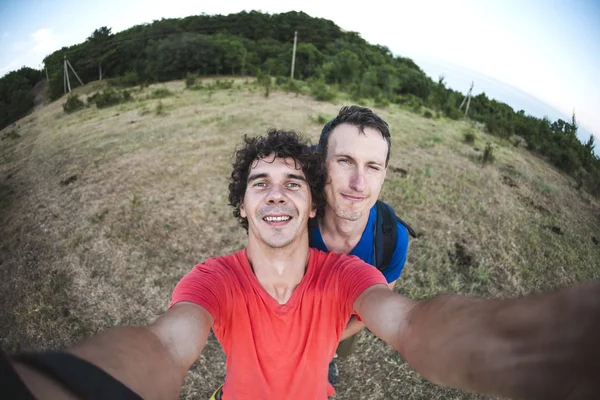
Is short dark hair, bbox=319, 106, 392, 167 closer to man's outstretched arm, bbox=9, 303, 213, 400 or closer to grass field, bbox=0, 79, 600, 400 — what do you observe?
man's outstretched arm, bbox=9, 303, 213, 400

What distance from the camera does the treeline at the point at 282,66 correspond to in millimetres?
13305

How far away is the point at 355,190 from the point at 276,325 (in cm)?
106

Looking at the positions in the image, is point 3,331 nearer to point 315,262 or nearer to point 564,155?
point 315,262

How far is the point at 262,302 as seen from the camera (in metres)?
1.55

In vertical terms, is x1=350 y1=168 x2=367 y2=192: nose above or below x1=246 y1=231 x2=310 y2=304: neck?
above

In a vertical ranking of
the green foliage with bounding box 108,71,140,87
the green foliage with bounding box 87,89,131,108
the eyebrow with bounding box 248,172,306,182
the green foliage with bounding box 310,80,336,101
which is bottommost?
the eyebrow with bounding box 248,172,306,182

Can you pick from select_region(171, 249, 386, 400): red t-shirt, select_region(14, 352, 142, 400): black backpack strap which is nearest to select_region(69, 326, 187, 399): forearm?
select_region(14, 352, 142, 400): black backpack strap

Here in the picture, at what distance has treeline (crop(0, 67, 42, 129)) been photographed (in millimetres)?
17094

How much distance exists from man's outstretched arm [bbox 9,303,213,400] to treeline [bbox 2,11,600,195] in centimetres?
1137

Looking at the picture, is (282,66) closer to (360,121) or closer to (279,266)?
(360,121)

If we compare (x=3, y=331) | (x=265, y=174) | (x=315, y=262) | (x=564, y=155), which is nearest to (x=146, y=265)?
(x=3, y=331)

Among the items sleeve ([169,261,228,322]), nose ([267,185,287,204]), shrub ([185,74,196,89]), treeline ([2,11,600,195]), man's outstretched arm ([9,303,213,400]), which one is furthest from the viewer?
shrub ([185,74,196,89])

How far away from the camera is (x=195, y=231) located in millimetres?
4941

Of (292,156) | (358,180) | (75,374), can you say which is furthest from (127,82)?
(75,374)
